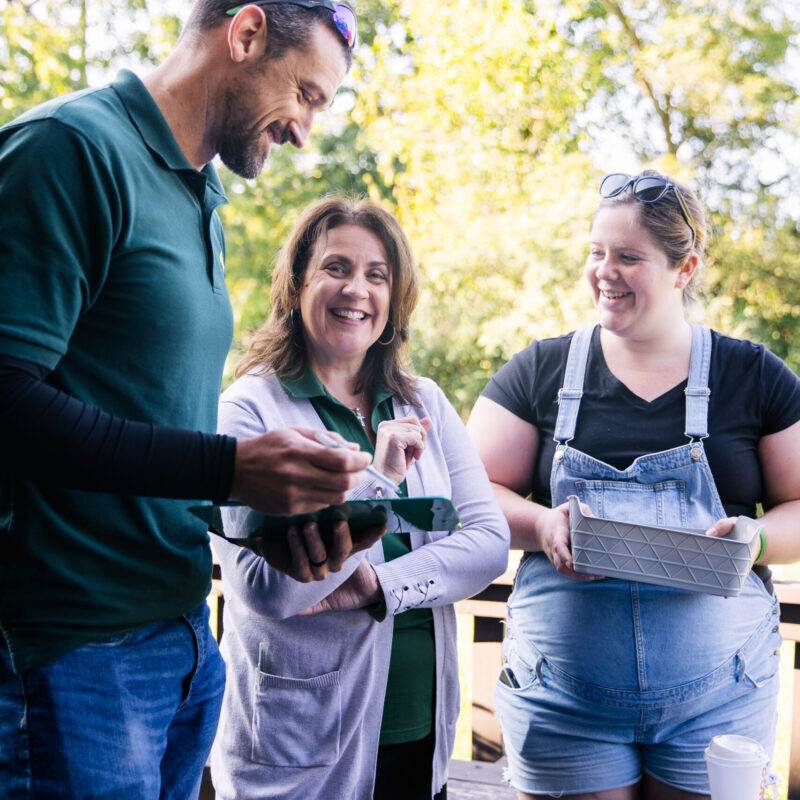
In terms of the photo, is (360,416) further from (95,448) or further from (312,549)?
(95,448)

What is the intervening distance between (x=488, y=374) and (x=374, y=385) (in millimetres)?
8349

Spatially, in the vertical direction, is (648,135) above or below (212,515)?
above

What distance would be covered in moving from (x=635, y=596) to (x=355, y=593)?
58 centimetres

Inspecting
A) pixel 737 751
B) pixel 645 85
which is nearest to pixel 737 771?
A: pixel 737 751

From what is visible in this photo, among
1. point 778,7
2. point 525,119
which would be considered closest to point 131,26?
point 525,119

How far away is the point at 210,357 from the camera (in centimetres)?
133

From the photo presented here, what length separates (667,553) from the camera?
5.09ft

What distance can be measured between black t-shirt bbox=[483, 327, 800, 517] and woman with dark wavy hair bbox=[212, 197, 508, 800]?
0.27 m

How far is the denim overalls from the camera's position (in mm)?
1710

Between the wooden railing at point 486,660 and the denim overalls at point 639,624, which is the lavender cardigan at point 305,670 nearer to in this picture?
the denim overalls at point 639,624

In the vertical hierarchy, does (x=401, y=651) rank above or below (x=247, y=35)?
below

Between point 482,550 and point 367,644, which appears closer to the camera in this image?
point 367,644

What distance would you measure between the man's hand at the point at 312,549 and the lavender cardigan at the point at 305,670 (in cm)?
16

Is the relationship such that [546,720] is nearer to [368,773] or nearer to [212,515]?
[368,773]
